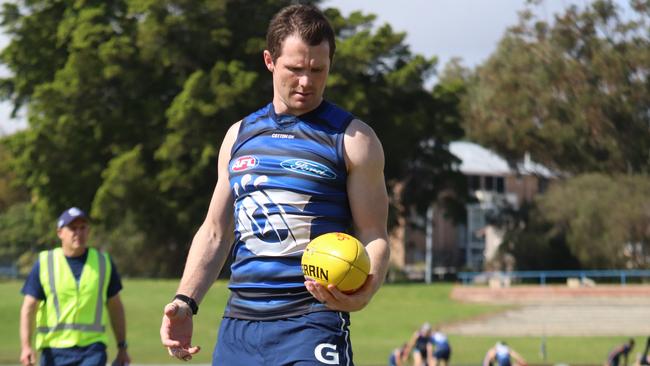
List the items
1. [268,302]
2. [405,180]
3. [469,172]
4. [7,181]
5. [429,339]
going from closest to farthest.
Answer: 1. [268,302]
2. [429,339]
3. [405,180]
4. [7,181]
5. [469,172]

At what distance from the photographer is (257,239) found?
5211mm

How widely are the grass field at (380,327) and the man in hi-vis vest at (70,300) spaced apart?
19007 millimetres

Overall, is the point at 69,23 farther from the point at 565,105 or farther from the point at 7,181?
the point at 7,181

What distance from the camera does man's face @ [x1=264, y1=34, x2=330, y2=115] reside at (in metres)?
5.10

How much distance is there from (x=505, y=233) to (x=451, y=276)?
4.79 meters

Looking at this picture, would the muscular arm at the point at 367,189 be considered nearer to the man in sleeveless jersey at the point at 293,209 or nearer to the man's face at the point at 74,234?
the man in sleeveless jersey at the point at 293,209

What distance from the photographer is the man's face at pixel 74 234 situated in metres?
10.0

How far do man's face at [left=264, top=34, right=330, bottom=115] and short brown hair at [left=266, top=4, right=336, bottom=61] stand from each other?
0.08 ft

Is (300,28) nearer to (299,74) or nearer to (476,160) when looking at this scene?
(299,74)

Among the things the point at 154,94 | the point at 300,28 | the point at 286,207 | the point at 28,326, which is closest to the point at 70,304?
the point at 28,326

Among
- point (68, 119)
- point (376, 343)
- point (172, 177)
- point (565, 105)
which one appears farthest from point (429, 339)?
point (565, 105)

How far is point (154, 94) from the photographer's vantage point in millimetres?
57000

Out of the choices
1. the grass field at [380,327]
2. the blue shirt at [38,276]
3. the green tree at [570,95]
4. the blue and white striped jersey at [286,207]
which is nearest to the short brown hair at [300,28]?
the blue and white striped jersey at [286,207]

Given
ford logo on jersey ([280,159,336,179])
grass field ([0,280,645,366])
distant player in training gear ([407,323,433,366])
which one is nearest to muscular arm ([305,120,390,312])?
ford logo on jersey ([280,159,336,179])
